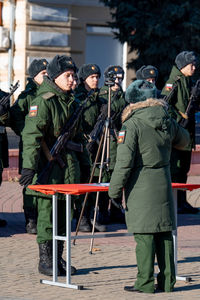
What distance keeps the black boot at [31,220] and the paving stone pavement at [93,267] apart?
0.09m

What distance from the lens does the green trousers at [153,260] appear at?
24.8ft

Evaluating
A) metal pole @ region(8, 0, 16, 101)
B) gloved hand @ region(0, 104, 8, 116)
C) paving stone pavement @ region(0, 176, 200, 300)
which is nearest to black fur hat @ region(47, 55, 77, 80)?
paving stone pavement @ region(0, 176, 200, 300)

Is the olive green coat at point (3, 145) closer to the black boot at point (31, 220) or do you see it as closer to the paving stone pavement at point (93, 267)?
the black boot at point (31, 220)

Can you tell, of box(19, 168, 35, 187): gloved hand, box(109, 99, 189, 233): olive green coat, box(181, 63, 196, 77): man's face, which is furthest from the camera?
box(181, 63, 196, 77): man's face

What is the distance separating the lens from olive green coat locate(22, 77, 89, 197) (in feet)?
26.8

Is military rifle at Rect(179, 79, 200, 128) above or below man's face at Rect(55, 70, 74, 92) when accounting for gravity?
below

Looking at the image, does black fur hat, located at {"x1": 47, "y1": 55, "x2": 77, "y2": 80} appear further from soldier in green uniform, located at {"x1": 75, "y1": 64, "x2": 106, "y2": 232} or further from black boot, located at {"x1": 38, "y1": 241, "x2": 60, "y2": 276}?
soldier in green uniform, located at {"x1": 75, "y1": 64, "x2": 106, "y2": 232}

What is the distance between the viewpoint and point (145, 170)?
755 centimetres

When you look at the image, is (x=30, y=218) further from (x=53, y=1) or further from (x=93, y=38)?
(x=93, y=38)

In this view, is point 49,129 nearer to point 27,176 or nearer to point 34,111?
point 34,111

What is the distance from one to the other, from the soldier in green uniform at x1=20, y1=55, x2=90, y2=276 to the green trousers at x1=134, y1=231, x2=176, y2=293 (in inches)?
39.3

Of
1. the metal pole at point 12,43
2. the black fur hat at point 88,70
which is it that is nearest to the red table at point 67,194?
the black fur hat at point 88,70

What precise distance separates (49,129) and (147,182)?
4.16 feet

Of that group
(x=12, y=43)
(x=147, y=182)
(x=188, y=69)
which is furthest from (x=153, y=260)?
(x=12, y=43)
